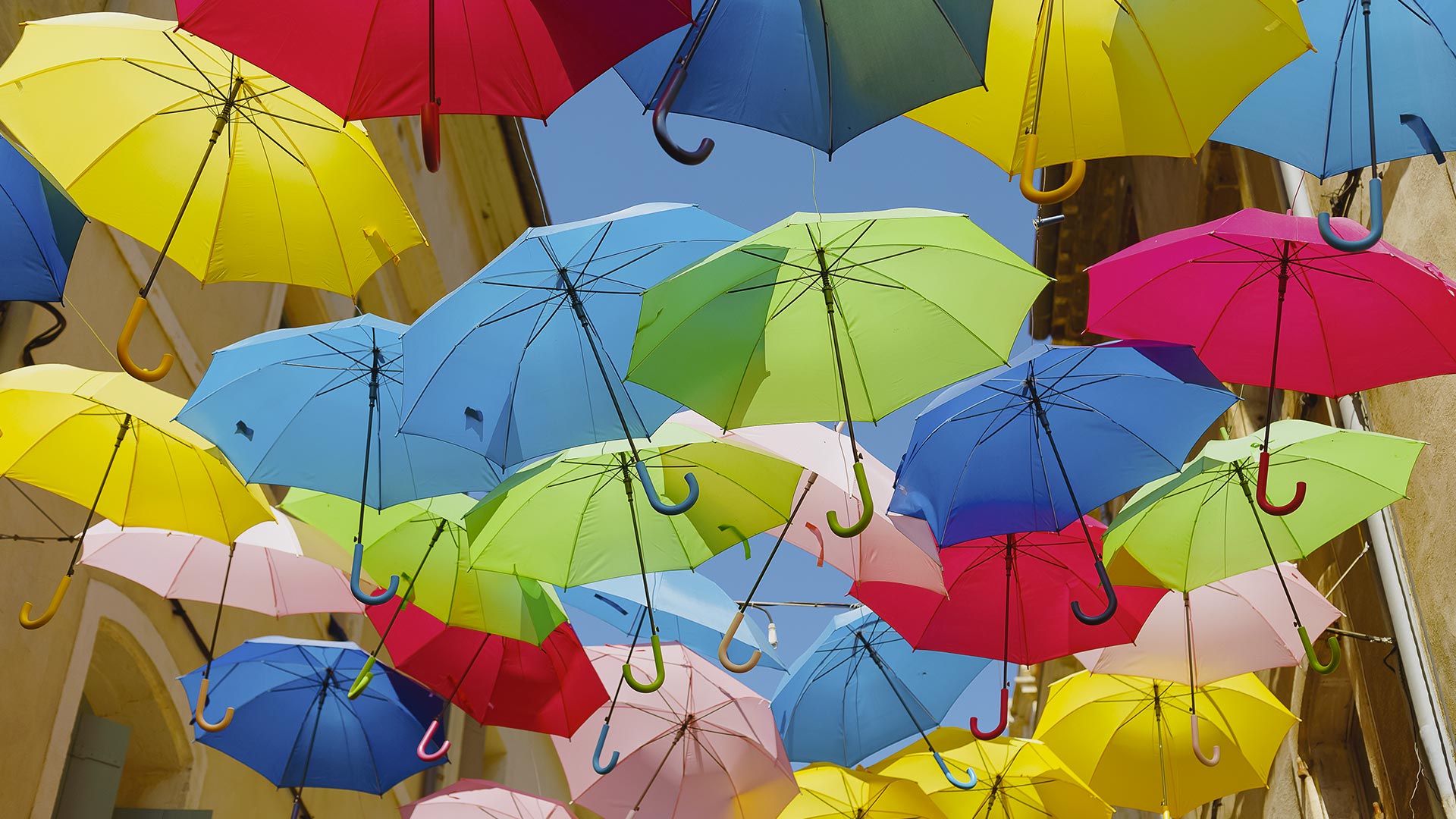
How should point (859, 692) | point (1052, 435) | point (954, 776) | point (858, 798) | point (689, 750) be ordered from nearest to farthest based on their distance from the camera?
point (1052, 435), point (954, 776), point (858, 798), point (689, 750), point (859, 692)

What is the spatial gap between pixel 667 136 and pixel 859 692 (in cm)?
514

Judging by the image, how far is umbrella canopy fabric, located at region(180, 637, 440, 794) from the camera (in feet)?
24.8

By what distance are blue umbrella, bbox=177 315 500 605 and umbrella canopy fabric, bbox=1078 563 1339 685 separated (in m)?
3.97

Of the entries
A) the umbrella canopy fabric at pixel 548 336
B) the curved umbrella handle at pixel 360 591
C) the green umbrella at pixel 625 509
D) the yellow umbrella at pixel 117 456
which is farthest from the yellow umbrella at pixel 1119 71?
the yellow umbrella at pixel 117 456

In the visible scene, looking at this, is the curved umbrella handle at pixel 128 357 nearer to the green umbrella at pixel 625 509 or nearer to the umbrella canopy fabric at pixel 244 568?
the green umbrella at pixel 625 509

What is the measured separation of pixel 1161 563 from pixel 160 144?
16.3ft

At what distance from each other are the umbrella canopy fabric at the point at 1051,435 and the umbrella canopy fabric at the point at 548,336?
4.98ft

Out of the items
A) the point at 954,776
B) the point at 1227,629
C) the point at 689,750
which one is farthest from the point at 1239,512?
the point at 689,750

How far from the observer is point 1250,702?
758 centimetres

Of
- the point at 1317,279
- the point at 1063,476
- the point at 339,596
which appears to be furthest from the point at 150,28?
the point at 1317,279

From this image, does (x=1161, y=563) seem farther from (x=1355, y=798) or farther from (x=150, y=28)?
(x=150, y=28)

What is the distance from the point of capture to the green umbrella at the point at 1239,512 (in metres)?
6.11

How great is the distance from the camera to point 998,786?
26.0ft

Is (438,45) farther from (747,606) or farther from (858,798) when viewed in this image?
(858,798)
